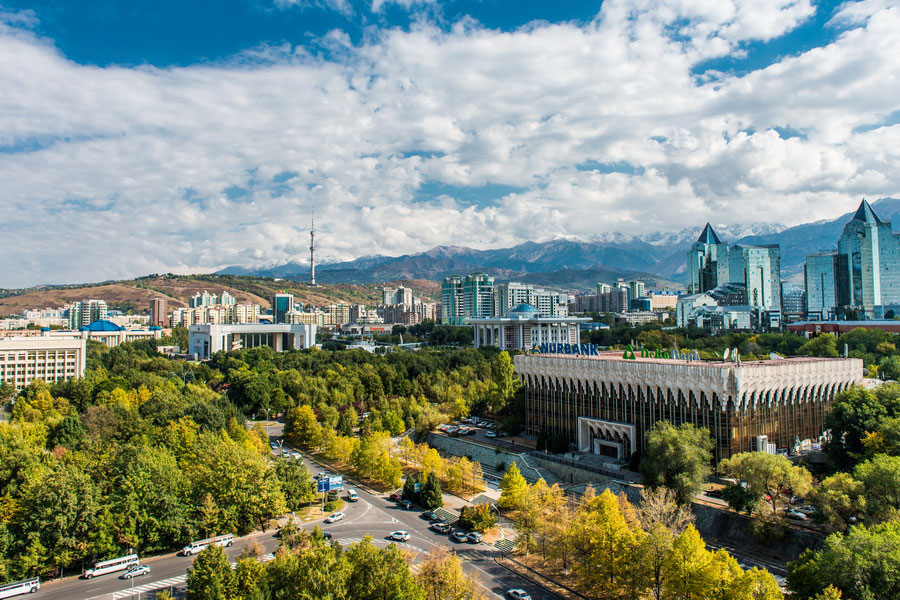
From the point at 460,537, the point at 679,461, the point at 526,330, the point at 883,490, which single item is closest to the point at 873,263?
the point at 526,330

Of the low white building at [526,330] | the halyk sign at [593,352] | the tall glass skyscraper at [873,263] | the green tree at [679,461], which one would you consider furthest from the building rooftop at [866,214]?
the green tree at [679,461]

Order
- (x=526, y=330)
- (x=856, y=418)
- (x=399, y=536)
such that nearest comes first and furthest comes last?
(x=399, y=536)
(x=856, y=418)
(x=526, y=330)

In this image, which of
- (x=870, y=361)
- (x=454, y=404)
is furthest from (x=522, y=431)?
(x=870, y=361)

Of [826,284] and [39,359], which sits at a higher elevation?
[826,284]

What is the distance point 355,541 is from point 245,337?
163 metres

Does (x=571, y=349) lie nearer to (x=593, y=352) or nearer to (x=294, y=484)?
(x=593, y=352)

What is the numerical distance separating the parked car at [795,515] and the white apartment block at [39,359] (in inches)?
4875

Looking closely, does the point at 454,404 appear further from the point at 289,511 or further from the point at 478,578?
the point at 478,578

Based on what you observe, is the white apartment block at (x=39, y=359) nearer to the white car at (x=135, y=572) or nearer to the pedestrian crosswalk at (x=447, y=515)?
the white car at (x=135, y=572)

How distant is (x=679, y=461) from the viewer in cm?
4875

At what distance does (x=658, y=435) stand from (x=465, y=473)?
18535mm

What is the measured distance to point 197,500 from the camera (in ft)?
158

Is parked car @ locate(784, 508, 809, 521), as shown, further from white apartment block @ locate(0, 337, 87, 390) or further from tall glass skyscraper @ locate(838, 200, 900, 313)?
tall glass skyscraper @ locate(838, 200, 900, 313)

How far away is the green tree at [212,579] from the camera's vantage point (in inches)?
1275
